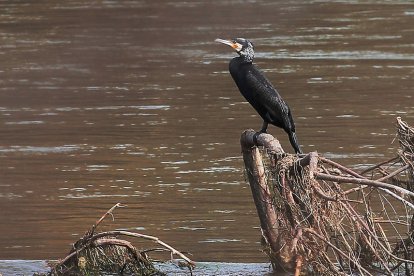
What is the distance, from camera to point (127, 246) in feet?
30.7

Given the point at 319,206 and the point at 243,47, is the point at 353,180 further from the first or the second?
the point at 243,47

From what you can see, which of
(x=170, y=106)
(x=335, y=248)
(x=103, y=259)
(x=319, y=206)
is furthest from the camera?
(x=170, y=106)

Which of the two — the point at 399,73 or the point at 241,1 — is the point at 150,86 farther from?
the point at 241,1

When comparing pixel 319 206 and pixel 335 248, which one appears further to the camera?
pixel 319 206

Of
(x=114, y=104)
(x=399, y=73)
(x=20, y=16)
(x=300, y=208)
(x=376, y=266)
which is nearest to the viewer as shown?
(x=300, y=208)

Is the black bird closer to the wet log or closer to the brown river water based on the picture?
the wet log

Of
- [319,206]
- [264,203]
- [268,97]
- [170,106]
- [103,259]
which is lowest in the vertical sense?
[170,106]

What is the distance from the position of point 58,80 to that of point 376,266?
35.9 feet

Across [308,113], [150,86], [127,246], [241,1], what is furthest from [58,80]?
[127,246]

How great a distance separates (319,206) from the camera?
8.38 meters

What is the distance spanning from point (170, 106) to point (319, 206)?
29.2 ft

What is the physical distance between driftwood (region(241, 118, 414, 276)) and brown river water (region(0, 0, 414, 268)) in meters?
1.34

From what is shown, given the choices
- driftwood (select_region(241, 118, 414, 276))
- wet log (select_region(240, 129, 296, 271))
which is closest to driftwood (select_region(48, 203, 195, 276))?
wet log (select_region(240, 129, 296, 271))

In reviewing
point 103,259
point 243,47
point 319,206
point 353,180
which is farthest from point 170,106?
point 353,180
